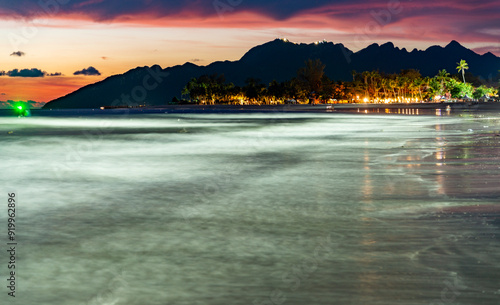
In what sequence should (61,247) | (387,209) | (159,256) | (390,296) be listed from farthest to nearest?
(387,209) < (61,247) < (159,256) < (390,296)

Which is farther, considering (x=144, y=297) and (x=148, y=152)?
(x=148, y=152)

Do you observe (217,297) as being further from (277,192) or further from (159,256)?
(277,192)

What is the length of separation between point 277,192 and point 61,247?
6.86 metres

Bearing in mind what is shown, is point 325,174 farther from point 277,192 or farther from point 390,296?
point 390,296

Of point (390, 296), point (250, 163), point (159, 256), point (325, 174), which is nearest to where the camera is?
point (390, 296)

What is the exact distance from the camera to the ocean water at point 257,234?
7012 millimetres

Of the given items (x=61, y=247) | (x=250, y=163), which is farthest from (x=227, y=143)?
(x=61, y=247)

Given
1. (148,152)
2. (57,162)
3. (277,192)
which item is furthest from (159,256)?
(148,152)

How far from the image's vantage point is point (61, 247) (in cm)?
930

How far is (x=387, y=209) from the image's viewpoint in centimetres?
1233

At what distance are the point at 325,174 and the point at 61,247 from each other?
10.8 m

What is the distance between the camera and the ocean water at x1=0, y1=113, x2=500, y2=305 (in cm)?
→ 701

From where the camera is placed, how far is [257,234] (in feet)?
33.1

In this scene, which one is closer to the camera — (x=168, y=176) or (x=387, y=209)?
(x=387, y=209)
